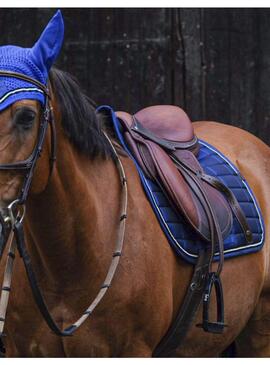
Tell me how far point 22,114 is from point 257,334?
84.2 inches

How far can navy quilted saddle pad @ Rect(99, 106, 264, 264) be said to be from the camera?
4047 millimetres

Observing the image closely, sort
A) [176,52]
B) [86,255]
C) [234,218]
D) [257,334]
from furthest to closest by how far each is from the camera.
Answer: [176,52] < [257,334] < [234,218] < [86,255]

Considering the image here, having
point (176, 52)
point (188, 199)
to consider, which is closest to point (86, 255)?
point (188, 199)

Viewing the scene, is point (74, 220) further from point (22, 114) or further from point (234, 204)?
point (234, 204)

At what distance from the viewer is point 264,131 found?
646 centimetres

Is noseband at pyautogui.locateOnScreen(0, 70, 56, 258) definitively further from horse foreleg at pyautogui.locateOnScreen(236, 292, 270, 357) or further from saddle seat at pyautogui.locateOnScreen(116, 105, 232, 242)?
horse foreleg at pyautogui.locateOnScreen(236, 292, 270, 357)

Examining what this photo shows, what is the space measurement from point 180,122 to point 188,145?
0.14 metres

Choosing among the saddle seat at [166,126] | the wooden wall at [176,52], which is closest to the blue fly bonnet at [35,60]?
the saddle seat at [166,126]

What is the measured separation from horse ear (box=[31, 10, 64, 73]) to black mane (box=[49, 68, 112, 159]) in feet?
0.61

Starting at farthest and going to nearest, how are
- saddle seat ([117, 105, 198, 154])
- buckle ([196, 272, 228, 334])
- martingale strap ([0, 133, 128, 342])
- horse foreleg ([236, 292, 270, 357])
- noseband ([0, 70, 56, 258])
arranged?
1. horse foreleg ([236, 292, 270, 357])
2. saddle seat ([117, 105, 198, 154])
3. buckle ([196, 272, 228, 334])
4. martingale strap ([0, 133, 128, 342])
5. noseband ([0, 70, 56, 258])

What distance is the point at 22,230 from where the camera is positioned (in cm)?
343

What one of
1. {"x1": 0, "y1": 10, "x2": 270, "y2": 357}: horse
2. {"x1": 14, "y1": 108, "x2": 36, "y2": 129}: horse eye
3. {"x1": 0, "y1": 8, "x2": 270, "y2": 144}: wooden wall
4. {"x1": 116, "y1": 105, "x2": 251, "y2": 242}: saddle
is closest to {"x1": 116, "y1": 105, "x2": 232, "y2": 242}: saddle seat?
{"x1": 116, "y1": 105, "x2": 251, "y2": 242}: saddle

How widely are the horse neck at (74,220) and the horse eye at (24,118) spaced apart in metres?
0.30

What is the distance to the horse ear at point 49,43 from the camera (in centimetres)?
341
